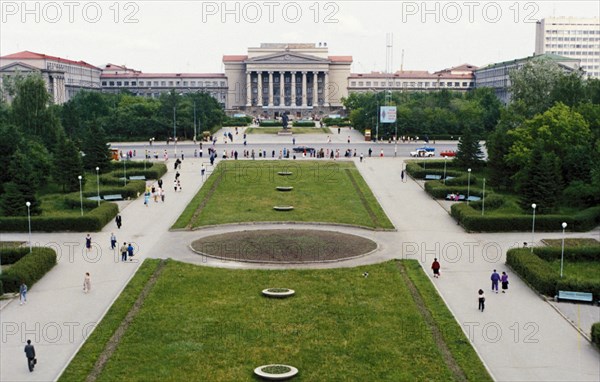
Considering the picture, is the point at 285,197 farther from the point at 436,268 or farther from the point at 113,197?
the point at 436,268

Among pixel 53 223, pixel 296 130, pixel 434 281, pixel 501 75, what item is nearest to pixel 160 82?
pixel 296 130

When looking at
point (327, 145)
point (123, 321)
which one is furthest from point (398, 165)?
point (123, 321)

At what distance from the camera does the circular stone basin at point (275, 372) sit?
66.6 ft

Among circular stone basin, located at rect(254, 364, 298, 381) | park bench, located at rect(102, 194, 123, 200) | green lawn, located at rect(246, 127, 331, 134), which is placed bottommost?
circular stone basin, located at rect(254, 364, 298, 381)

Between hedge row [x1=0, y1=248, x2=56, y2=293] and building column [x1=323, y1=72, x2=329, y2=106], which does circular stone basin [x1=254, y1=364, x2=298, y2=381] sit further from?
building column [x1=323, y1=72, x2=329, y2=106]

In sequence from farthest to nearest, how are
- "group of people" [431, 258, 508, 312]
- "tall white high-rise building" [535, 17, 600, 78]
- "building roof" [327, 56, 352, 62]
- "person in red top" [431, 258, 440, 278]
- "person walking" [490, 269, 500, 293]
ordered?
1. "tall white high-rise building" [535, 17, 600, 78]
2. "building roof" [327, 56, 352, 62]
3. "person in red top" [431, 258, 440, 278]
4. "person walking" [490, 269, 500, 293]
5. "group of people" [431, 258, 508, 312]

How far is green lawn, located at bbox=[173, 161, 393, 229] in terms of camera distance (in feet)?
146

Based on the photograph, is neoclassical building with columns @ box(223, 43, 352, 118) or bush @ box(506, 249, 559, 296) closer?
bush @ box(506, 249, 559, 296)

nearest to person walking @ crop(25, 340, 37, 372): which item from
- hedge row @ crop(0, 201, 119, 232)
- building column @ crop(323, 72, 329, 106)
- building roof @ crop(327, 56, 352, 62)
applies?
hedge row @ crop(0, 201, 119, 232)

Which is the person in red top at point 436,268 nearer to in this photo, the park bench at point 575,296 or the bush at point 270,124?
the park bench at point 575,296

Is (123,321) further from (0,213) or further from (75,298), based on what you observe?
(0,213)

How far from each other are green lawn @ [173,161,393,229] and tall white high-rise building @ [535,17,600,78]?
448 feet

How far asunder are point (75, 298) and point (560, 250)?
892 inches

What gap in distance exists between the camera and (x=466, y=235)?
40625 mm
